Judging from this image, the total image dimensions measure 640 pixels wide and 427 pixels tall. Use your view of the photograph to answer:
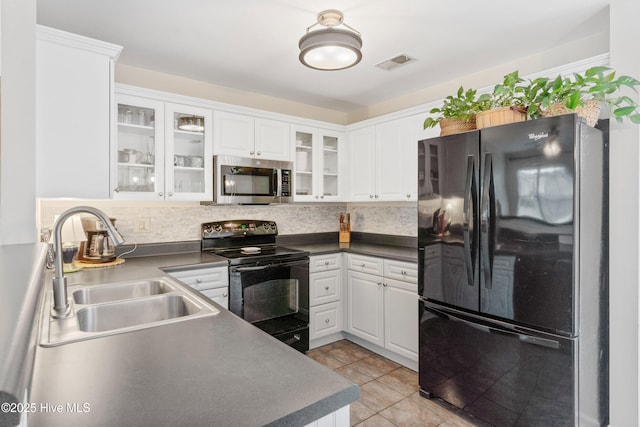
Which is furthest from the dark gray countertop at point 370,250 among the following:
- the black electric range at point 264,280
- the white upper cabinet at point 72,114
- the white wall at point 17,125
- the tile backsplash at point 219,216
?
the white wall at point 17,125

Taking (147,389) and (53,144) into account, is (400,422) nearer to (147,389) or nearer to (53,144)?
(147,389)

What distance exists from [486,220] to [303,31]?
1.67 metres

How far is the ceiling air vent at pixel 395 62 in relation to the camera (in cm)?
279

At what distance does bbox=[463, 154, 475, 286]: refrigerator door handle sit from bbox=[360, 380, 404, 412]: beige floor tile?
3.34 ft

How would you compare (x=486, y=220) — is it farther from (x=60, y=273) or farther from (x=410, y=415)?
(x=60, y=273)

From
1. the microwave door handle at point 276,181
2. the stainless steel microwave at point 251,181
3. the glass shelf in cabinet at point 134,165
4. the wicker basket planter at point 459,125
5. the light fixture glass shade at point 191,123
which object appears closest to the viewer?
the wicker basket planter at point 459,125

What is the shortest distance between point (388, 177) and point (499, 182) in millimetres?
1481

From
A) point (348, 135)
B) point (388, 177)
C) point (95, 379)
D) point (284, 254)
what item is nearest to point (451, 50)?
point (388, 177)

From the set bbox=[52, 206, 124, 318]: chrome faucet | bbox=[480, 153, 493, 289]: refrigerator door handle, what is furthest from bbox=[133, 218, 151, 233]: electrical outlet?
bbox=[480, 153, 493, 289]: refrigerator door handle

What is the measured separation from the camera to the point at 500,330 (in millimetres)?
2031

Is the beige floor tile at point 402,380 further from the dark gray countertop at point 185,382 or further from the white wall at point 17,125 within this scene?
the white wall at point 17,125

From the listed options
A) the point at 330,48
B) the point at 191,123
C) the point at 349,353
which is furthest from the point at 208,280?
the point at 330,48

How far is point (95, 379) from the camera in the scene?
0.93m

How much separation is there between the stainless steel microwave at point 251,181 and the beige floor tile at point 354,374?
1591 mm
